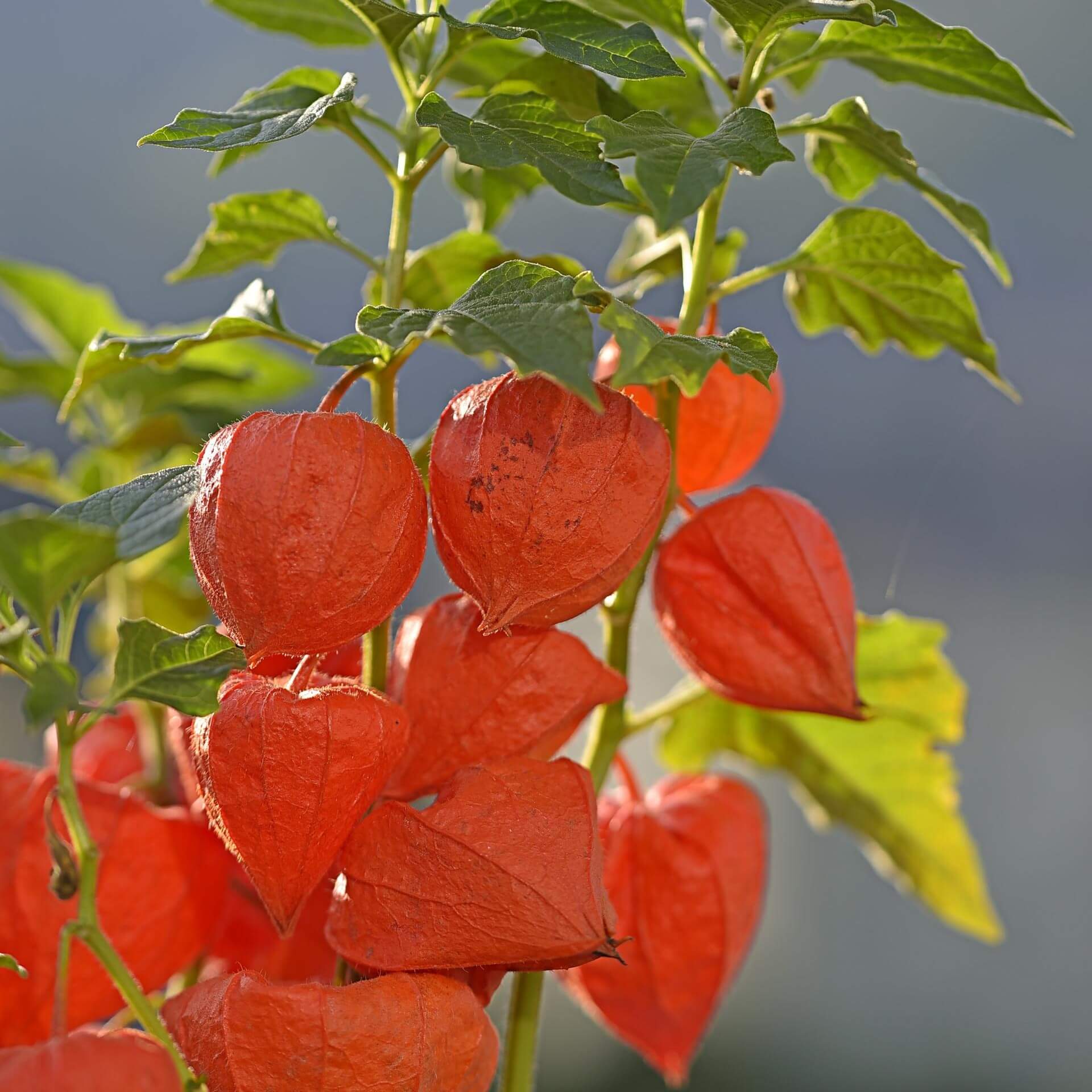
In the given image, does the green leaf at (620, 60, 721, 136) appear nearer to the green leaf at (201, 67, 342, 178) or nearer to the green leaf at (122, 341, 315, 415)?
the green leaf at (201, 67, 342, 178)

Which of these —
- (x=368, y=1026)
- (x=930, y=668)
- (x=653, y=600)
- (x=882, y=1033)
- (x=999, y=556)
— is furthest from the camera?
(x=999, y=556)

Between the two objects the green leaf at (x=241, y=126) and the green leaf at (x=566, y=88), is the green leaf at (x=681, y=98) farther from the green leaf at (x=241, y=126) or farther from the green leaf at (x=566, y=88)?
the green leaf at (x=241, y=126)

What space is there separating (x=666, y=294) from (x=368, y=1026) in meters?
2.11

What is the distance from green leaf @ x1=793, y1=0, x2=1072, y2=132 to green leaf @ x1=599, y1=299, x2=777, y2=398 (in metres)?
0.14

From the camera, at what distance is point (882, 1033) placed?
2.04 metres

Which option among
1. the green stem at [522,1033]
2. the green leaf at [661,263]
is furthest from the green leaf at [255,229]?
the green stem at [522,1033]

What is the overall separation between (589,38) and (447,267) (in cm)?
14

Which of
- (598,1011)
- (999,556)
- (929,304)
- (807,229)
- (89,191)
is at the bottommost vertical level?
(999,556)

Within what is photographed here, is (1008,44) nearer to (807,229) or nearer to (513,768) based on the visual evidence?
(807,229)

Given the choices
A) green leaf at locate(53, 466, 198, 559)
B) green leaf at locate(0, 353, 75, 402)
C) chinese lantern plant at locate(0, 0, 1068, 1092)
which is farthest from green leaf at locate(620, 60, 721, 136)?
green leaf at locate(0, 353, 75, 402)

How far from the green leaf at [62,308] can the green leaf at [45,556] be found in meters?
0.45

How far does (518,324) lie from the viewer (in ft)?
0.90

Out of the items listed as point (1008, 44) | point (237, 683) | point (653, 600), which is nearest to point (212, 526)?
point (237, 683)

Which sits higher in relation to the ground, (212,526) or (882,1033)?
(212,526)
